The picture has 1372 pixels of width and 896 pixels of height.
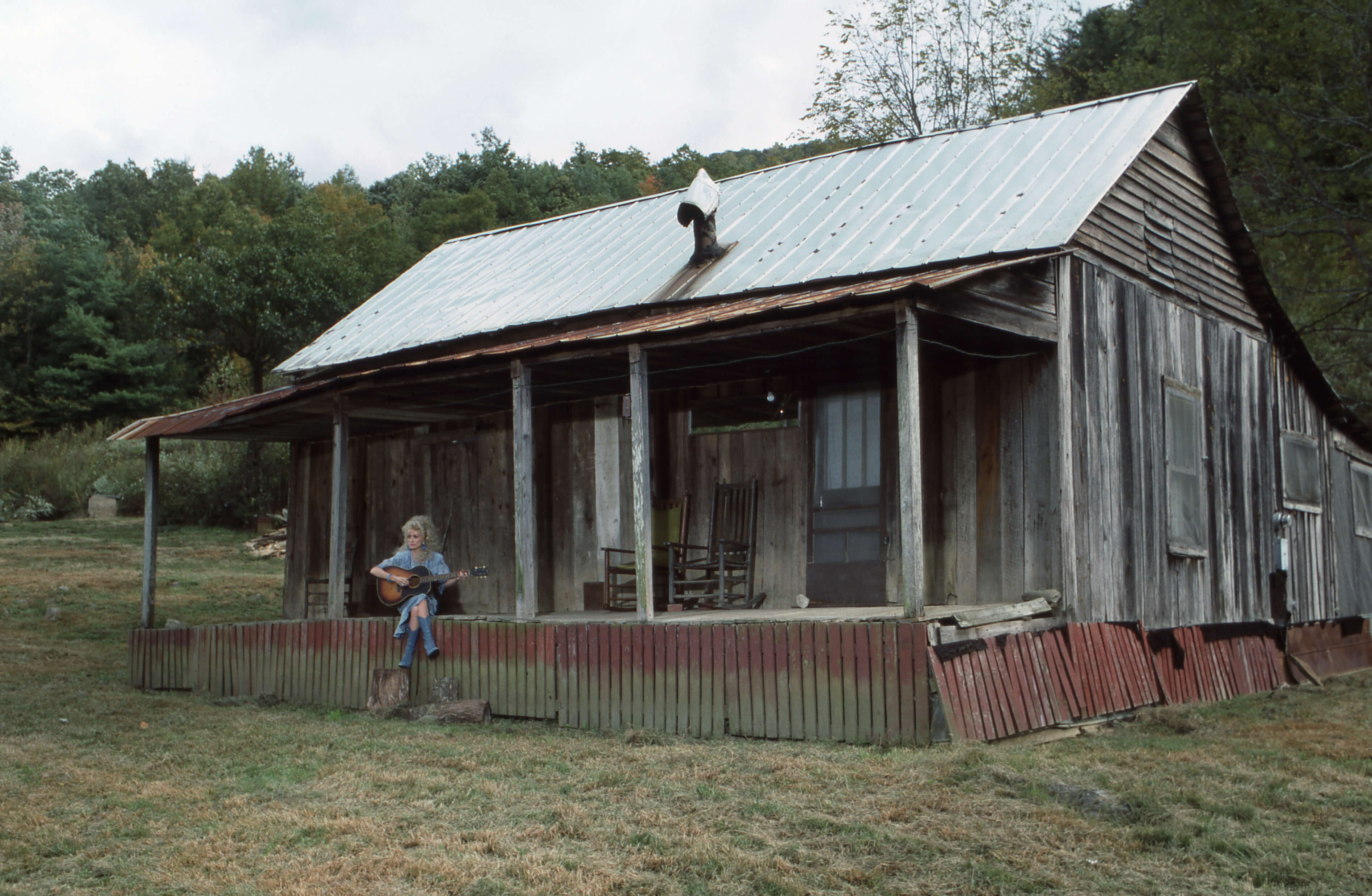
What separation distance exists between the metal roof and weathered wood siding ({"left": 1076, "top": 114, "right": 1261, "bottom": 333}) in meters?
0.27

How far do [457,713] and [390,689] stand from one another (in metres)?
0.98

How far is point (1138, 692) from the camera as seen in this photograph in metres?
9.36

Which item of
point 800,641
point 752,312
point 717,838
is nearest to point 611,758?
point 800,641

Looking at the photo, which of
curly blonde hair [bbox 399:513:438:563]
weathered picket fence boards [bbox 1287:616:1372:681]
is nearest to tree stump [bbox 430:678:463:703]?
curly blonde hair [bbox 399:513:438:563]

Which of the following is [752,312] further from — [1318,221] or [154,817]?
[1318,221]

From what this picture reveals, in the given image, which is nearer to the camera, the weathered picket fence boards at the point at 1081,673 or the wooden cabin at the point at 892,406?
the weathered picket fence boards at the point at 1081,673

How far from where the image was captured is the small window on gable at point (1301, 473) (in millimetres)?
12680

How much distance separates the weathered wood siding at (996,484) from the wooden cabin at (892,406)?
0.07 ft

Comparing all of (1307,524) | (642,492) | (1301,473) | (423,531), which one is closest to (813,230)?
(642,492)

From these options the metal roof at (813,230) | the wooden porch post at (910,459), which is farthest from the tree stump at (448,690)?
the wooden porch post at (910,459)

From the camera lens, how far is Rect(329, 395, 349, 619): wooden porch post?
1080 centimetres

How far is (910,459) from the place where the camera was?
7.47 metres

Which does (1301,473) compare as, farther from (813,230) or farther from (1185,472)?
(813,230)

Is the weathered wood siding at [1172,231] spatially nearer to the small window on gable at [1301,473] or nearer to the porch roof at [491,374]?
the small window on gable at [1301,473]
